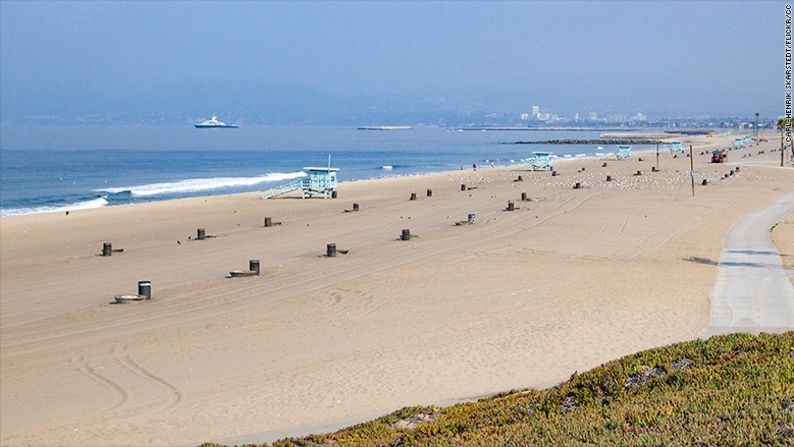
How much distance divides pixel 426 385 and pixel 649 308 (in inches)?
214

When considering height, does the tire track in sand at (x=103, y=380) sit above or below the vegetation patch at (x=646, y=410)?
below

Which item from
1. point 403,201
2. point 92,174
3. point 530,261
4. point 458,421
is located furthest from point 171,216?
point 92,174

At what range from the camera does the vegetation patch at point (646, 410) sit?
528cm

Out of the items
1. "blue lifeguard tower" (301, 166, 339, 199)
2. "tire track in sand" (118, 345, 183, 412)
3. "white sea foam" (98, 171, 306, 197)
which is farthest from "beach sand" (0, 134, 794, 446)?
"white sea foam" (98, 171, 306, 197)

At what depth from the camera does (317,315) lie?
14656mm

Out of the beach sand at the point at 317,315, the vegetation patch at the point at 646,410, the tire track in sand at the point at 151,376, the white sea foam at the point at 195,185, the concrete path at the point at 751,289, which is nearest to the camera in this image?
the vegetation patch at the point at 646,410

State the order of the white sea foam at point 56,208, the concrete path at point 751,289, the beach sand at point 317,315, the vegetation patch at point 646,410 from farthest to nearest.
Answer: the white sea foam at point 56,208 < the concrete path at point 751,289 < the beach sand at point 317,315 < the vegetation patch at point 646,410

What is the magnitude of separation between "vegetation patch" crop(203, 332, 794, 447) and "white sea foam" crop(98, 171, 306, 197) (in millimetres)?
43430

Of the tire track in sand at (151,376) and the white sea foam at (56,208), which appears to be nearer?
the tire track in sand at (151,376)

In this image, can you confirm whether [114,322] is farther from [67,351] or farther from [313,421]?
[313,421]

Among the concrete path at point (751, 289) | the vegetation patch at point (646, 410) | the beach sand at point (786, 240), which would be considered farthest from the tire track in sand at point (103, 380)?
the beach sand at point (786, 240)

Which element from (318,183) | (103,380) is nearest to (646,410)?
(103,380)

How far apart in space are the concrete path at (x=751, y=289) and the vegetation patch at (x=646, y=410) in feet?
18.4

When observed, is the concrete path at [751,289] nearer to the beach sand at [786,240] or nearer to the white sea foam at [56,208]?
the beach sand at [786,240]
